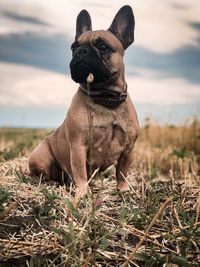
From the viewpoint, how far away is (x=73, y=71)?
4.48 metres

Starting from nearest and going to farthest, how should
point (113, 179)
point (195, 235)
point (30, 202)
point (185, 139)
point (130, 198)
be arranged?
1. point (195, 235)
2. point (30, 202)
3. point (130, 198)
4. point (113, 179)
5. point (185, 139)

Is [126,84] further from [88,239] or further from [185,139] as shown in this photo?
[185,139]

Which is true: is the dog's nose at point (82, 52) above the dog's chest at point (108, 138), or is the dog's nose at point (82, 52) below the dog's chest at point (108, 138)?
above

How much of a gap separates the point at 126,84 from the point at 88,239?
83.4 inches

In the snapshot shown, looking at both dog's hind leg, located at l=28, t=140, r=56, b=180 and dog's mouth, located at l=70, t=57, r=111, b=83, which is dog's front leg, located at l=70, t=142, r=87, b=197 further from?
dog's hind leg, located at l=28, t=140, r=56, b=180

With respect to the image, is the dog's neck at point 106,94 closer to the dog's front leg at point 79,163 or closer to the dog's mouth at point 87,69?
the dog's mouth at point 87,69

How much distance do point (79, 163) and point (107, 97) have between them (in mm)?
643

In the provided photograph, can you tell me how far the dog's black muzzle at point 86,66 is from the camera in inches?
175

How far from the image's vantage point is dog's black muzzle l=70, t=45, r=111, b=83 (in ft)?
14.5

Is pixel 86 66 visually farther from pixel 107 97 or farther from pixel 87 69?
pixel 107 97

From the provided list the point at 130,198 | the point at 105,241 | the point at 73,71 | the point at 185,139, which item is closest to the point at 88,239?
the point at 105,241

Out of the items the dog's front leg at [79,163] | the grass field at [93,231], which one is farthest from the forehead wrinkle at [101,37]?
the grass field at [93,231]

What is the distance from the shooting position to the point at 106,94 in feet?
15.0

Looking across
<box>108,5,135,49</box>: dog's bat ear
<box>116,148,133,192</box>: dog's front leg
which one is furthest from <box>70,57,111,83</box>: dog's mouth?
<box>116,148,133,192</box>: dog's front leg
